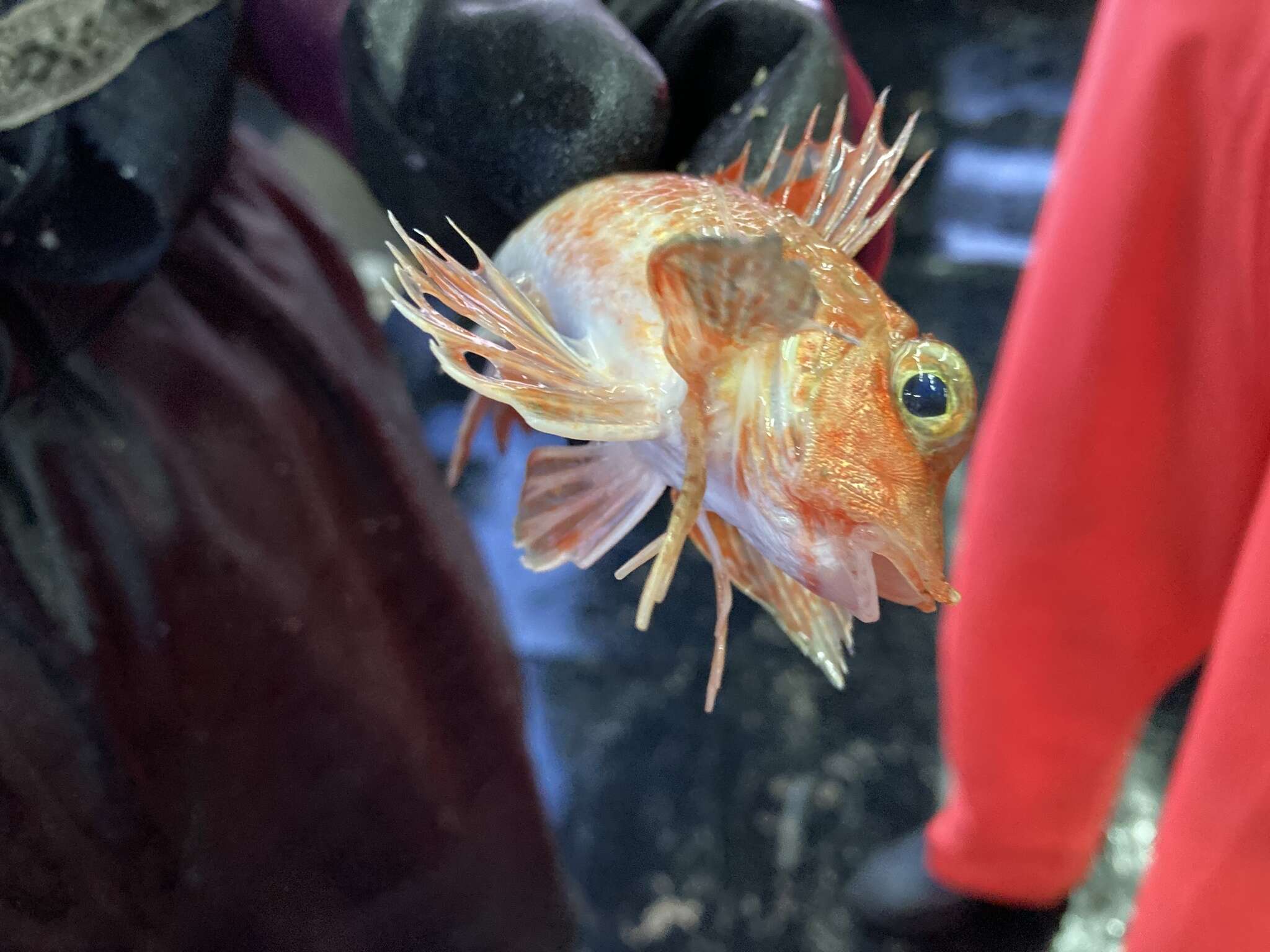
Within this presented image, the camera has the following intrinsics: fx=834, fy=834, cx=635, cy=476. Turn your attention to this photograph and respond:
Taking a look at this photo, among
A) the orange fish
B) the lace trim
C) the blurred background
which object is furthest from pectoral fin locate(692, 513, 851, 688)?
the blurred background

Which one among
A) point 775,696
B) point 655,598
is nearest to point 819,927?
point 775,696

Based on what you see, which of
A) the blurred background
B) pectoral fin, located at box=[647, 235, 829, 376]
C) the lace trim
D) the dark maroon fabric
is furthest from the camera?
the blurred background

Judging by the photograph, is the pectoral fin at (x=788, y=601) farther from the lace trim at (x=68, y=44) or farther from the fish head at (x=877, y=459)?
the lace trim at (x=68, y=44)

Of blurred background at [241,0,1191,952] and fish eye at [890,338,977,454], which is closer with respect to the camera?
fish eye at [890,338,977,454]

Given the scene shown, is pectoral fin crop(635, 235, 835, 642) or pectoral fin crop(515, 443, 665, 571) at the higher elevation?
pectoral fin crop(635, 235, 835, 642)

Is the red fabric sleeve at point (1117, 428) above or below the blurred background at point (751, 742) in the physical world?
above

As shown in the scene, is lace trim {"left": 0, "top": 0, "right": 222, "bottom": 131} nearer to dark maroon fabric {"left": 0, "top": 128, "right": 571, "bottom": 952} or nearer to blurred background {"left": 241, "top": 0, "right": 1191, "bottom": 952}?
dark maroon fabric {"left": 0, "top": 128, "right": 571, "bottom": 952}

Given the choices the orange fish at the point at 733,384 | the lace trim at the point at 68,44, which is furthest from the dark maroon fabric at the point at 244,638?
the orange fish at the point at 733,384

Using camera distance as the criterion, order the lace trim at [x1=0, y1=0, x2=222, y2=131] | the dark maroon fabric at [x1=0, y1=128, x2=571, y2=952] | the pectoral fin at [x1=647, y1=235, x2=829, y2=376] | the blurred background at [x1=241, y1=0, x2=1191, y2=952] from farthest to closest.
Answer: the blurred background at [x1=241, y1=0, x2=1191, y2=952] < the dark maroon fabric at [x1=0, y1=128, x2=571, y2=952] < the lace trim at [x1=0, y1=0, x2=222, y2=131] < the pectoral fin at [x1=647, y1=235, x2=829, y2=376]

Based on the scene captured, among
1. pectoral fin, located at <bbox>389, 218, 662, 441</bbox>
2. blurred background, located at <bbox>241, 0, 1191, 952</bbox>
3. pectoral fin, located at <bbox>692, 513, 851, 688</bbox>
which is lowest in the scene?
blurred background, located at <bbox>241, 0, 1191, 952</bbox>

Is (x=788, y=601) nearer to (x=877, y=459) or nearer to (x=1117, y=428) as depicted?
(x=877, y=459)
